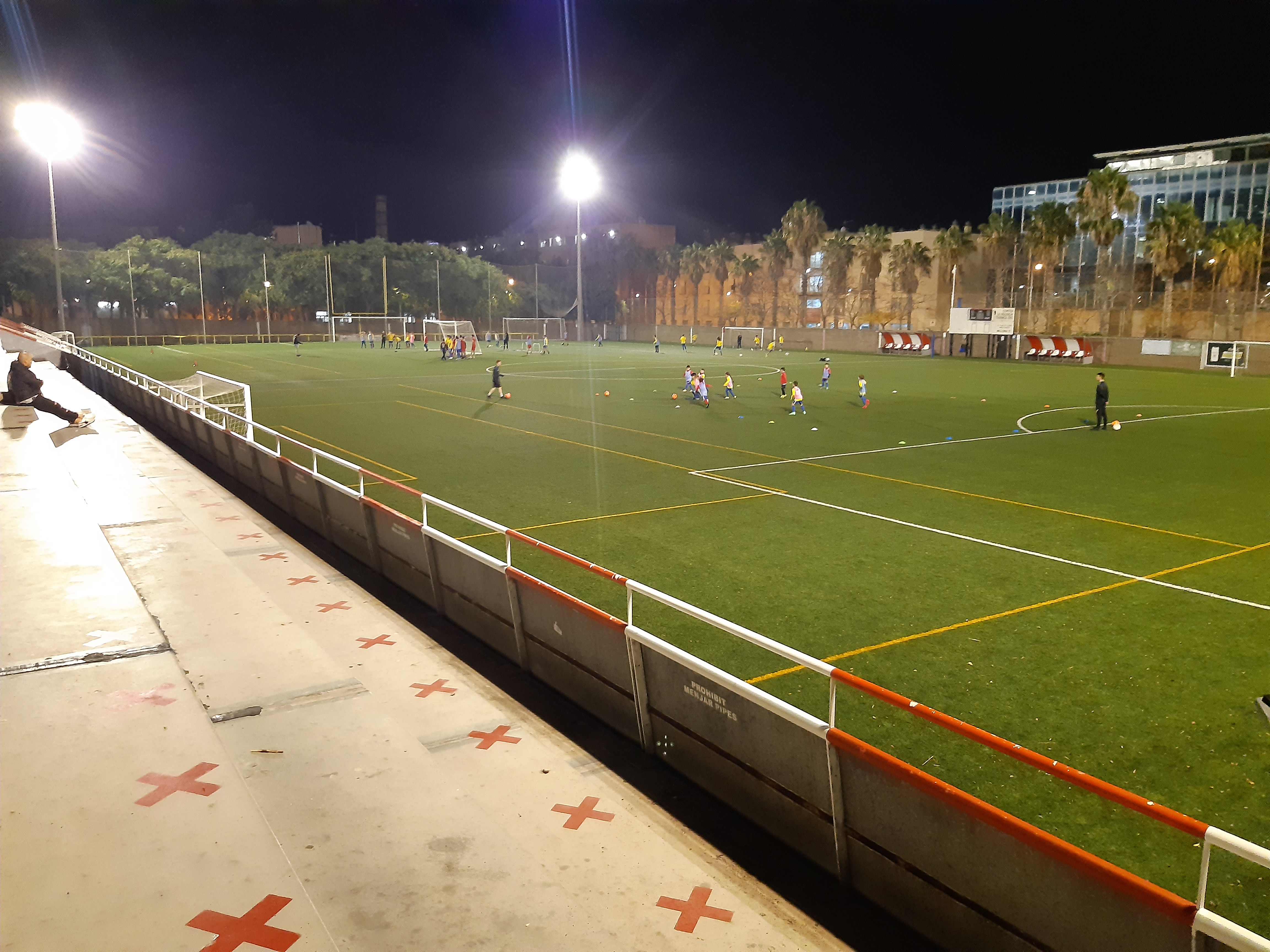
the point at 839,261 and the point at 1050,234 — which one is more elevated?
the point at 1050,234

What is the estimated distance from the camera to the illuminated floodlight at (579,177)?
152ft

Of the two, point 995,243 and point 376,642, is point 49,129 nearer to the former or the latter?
point 376,642

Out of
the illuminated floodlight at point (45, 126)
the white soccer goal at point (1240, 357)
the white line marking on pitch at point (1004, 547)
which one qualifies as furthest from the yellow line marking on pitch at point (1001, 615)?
the white soccer goal at point (1240, 357)

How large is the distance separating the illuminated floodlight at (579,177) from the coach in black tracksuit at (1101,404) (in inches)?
1007

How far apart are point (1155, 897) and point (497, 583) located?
635cm

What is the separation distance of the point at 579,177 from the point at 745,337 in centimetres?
5243

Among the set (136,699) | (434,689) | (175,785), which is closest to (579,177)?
(434,689)

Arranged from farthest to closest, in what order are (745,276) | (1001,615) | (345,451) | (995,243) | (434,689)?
(745,276) → (995,243) → (345,451) → (1001,615) → (434,689)

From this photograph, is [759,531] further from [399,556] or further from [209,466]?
[209,466]

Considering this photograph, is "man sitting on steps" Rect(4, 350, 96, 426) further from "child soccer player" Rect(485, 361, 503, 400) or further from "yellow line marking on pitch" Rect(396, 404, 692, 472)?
"child soccer player" Rect(485, 361, 503, 400)

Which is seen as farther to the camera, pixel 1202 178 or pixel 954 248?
pixel 954 248

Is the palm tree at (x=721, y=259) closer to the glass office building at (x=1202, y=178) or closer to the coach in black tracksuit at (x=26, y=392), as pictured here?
the glass office building at (x=1202, y=178)

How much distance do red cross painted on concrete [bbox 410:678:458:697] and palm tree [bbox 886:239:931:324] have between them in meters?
94.0

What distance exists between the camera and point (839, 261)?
102 m
